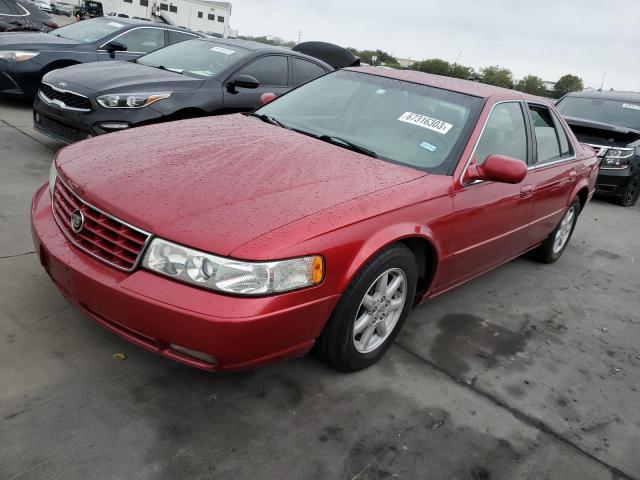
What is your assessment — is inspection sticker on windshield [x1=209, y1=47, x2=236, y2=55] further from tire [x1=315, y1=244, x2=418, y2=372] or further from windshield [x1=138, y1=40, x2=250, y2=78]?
tire [x1=315, y1=244, x2=418, y2=372]

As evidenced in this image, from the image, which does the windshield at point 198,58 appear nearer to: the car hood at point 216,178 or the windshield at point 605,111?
the car hood at point 216,178

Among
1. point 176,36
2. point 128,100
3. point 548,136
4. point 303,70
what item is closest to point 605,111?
point 303,70

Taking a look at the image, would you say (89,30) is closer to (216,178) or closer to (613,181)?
(216,178)

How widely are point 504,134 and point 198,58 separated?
13.0 feet

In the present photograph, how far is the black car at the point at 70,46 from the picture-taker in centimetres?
695

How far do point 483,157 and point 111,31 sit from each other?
6.49m

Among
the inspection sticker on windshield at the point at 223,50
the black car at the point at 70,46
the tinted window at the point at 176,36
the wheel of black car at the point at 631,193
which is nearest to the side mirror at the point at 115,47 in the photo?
the black car at the point at 70,46

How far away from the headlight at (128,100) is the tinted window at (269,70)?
1117mm

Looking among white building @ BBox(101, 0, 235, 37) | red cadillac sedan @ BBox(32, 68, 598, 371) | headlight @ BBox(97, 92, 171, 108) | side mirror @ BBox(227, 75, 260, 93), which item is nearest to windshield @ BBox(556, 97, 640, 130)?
side mirror @ BBox(227, 75, 260, 93)

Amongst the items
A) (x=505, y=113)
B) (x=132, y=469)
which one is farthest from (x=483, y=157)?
(x=132, y=469)

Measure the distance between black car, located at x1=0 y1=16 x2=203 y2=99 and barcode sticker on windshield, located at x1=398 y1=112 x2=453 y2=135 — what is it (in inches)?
214

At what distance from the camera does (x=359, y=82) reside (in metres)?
3.65

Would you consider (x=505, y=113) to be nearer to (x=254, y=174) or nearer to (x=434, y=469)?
(x=254, y=174)

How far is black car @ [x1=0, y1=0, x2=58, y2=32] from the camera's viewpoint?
10.2 m
